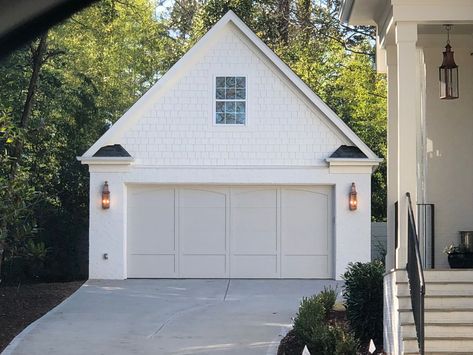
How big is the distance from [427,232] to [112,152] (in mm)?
8817

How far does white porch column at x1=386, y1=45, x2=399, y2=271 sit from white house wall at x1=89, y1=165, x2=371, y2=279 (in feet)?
23.3

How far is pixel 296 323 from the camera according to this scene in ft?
32.7

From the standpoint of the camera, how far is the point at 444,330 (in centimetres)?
769

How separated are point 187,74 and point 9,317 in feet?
23.9

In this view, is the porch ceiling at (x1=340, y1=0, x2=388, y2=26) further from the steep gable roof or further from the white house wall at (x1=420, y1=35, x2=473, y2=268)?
the steep gable roof

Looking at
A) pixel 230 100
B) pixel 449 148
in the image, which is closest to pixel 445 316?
pixel 449 148

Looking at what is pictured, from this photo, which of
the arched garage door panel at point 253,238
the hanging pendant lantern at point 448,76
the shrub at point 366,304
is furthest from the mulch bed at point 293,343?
the arched garage door panel at point 253,238

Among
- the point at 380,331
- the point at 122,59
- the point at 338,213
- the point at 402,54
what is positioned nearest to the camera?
the point at 402,54

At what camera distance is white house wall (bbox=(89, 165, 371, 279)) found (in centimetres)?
1723

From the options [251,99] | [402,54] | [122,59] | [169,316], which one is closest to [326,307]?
[169,316]

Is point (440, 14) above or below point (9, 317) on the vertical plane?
above

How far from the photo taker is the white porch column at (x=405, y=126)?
8469 mm

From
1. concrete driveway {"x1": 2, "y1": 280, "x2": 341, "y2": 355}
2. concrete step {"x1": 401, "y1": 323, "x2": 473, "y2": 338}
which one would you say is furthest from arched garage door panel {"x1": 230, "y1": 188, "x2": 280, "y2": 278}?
concrete step {"x1": 401, "y1": 323, "x2": 473, "y2": 338}

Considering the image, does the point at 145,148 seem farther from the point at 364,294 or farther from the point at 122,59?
the point at 122,59
